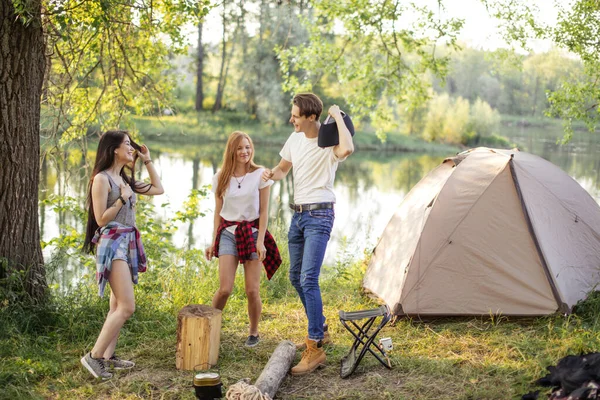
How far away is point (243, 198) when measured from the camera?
174 inches

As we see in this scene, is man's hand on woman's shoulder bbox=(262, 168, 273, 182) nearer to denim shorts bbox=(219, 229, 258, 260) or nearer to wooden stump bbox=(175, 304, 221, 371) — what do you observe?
denim shorts bbox=(219, 229, 258, 260)

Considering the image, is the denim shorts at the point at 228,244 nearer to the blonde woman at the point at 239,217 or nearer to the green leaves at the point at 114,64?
the blonde woman at the point at 239,217

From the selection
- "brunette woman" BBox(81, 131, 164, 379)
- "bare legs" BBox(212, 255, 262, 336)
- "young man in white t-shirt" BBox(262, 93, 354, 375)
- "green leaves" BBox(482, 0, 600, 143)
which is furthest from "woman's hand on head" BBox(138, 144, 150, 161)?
"green leaves" BBox(482, 0, 600, 143)

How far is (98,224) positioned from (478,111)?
1029 inches

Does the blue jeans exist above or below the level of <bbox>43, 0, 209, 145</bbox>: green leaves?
below

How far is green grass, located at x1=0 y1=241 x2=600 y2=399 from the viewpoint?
382 centimetres

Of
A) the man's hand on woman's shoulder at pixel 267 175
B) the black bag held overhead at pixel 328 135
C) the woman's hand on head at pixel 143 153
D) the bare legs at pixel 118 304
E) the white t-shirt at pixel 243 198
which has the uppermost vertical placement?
the black bag held overhead at pixel 328 135

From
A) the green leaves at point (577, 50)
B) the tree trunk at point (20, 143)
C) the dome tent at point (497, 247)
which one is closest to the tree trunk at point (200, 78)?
the green leaves at point (577, 50)

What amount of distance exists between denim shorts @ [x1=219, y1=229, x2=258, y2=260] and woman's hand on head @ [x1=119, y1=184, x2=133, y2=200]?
0.71m

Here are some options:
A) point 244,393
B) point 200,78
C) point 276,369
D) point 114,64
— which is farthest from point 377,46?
point 200,78

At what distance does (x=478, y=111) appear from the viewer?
28172mm

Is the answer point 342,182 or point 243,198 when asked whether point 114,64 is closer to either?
point 243,198

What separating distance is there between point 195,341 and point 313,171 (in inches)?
52.7

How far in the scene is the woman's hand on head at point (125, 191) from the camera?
399 cm
